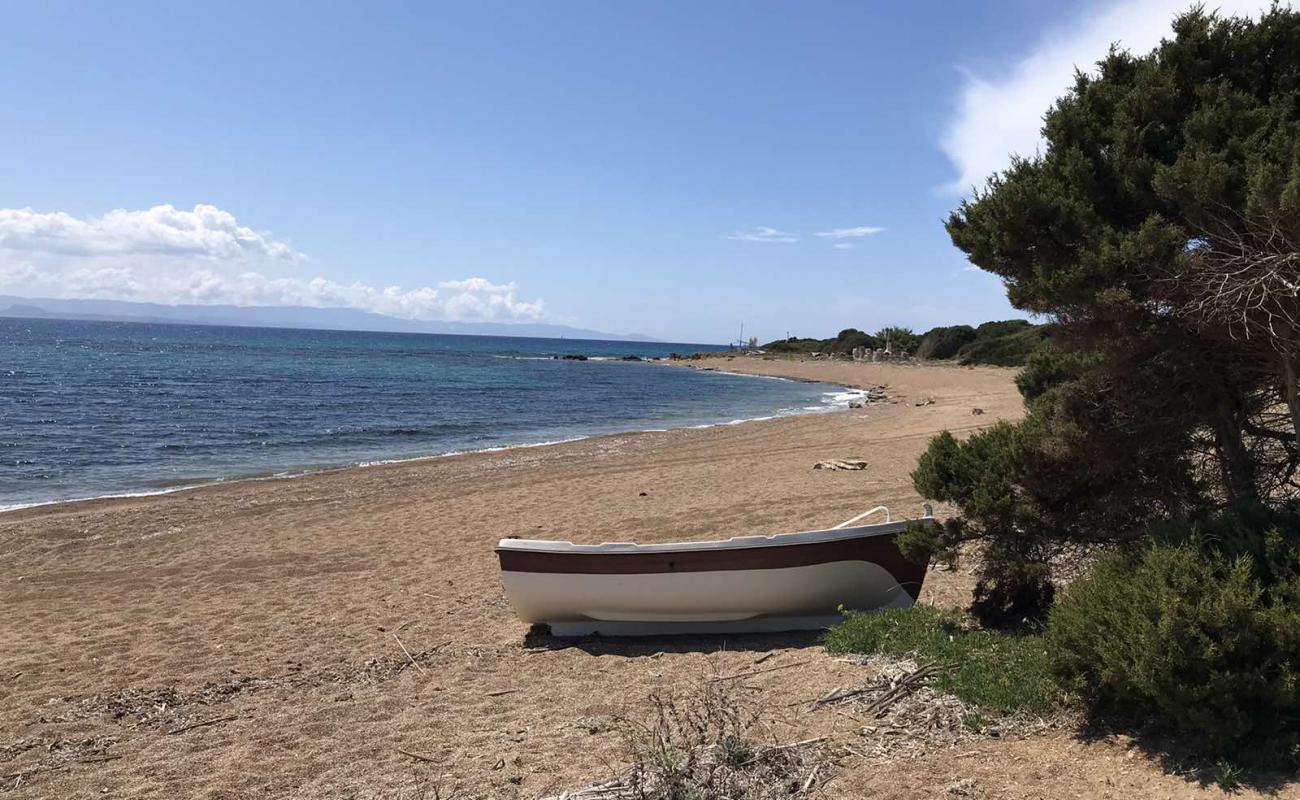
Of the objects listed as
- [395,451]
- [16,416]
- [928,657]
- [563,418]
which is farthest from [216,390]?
[928,657]

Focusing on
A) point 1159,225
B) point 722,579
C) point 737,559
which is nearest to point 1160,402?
point 1159,225

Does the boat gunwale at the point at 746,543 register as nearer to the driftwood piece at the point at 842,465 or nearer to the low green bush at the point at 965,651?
the low green bush at the point at 965,651

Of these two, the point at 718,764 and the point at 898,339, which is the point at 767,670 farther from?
the point at 898,339

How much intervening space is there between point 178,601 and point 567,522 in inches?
220

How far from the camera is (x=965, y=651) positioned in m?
5.52

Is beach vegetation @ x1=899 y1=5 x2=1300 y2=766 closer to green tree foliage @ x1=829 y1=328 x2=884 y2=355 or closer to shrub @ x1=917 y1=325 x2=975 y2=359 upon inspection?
shrub @ x1=917 y1=325 x2=975 y2=359

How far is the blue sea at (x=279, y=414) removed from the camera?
65.4ft

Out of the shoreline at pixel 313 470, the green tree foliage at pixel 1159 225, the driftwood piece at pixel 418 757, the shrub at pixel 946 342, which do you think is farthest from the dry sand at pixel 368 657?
the shrub at pixel 946 342

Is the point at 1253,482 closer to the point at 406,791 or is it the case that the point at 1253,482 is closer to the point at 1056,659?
the point at 1056,659

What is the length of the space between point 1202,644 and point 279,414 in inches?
1244

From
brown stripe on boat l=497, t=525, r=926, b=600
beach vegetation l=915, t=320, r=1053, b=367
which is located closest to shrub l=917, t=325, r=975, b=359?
beach vegetation l=915, t=320, r=1053, b=367

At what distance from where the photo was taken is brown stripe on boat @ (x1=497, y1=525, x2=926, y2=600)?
7219mm

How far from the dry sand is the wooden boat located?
279 millimetres

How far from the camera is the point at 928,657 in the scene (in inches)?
217
